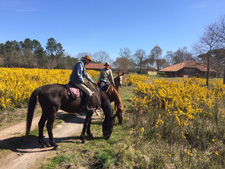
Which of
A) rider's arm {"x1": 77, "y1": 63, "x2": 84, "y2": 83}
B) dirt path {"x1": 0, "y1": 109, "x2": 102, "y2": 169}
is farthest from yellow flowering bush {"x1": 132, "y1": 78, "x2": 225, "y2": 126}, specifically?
dirt path {"x1": 0, "y1": 109, "x2": 102, "y2": 169}

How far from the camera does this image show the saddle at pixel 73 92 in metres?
4.10

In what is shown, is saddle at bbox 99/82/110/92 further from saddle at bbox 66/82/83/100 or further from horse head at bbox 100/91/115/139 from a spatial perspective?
saddle at bbox 66/82/83/100

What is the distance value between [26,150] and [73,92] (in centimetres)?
211

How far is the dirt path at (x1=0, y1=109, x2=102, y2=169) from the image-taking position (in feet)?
10.7

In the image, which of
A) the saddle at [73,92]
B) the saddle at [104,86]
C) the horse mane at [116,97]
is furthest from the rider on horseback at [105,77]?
the saddle at [73,92]

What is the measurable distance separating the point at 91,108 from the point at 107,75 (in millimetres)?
2891

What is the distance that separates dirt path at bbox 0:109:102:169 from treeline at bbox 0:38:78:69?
5047 centimetres

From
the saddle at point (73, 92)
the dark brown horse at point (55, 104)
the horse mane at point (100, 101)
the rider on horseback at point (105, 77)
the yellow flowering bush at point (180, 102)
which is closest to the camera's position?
the dark brown horse at point (55, 104)

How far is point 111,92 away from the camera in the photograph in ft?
20.8

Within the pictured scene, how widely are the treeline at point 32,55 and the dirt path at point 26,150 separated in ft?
166

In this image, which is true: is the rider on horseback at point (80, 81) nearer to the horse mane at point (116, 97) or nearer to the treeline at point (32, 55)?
the horse mane at point (116, 97)

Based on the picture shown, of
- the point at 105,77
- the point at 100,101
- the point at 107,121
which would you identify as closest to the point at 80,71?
the point at 100,101

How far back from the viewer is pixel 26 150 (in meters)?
3.82

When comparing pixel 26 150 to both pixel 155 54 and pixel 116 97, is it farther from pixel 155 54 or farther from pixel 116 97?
pixel 155 54
